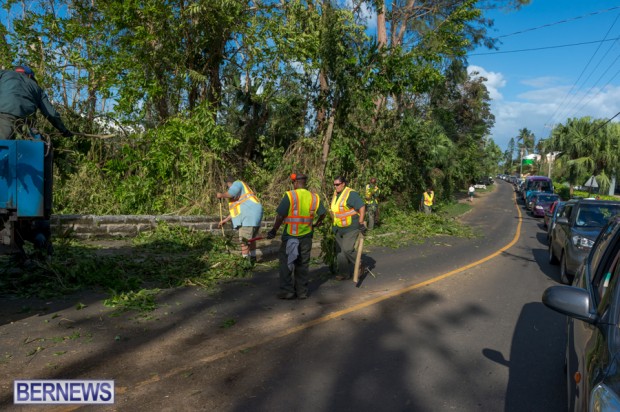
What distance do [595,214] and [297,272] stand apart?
726 cm

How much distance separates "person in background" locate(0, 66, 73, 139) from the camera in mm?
5633

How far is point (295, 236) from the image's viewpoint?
23.8 ft

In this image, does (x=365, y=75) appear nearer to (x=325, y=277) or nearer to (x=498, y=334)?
(x=325, y=277)

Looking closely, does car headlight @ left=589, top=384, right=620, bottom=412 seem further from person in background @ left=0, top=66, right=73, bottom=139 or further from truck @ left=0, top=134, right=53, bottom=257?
person in background @ left=0, top=66, right=73, bottom=139

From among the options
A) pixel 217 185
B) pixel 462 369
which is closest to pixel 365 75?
pixel 217 185

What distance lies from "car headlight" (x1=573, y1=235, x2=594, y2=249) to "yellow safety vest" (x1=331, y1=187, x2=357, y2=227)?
4.39 meters

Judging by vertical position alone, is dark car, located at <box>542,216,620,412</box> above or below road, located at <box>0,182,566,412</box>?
above

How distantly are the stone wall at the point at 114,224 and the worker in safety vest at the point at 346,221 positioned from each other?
13.8 feet

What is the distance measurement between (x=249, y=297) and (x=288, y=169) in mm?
8437

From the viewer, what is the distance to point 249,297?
742cm

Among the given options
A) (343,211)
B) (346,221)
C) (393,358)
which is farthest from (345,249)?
(393,358)

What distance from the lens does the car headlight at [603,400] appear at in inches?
87.8

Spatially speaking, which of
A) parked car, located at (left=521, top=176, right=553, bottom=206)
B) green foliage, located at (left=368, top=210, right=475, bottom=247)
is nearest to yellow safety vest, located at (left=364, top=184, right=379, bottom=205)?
green foliage, located at (left=368, top=210, right=475, bottom=247)

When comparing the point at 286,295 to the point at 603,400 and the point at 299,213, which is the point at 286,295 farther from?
the point at 603,400
